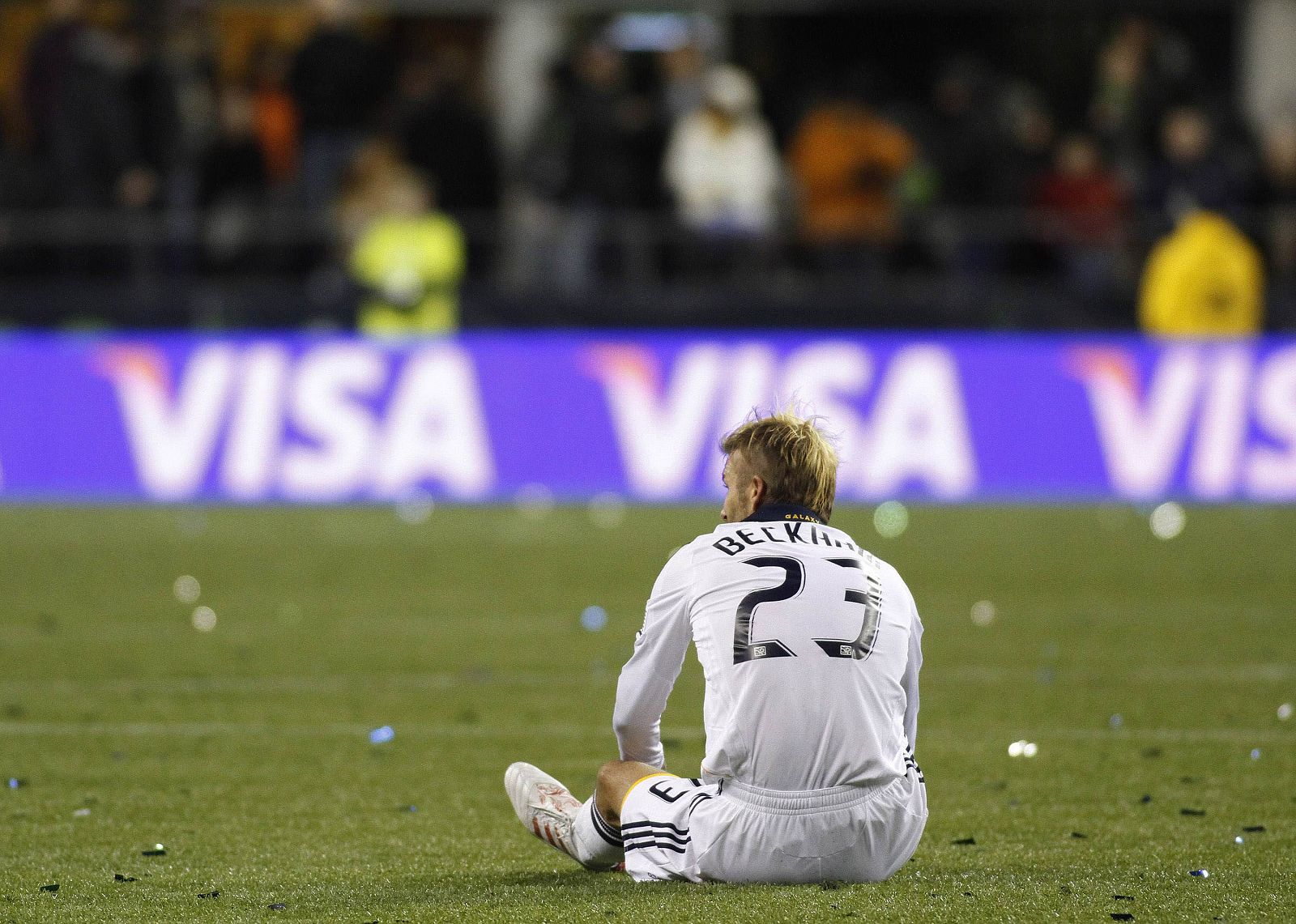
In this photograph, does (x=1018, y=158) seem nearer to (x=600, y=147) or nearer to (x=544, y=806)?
(x=600, y=147)

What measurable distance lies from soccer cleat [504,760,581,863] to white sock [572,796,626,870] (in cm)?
4

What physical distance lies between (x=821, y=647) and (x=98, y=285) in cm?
1344

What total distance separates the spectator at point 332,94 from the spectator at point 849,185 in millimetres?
3685

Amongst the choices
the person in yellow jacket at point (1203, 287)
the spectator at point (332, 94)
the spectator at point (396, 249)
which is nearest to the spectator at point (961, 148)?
the person in yellow jacket at point (1203, 287)

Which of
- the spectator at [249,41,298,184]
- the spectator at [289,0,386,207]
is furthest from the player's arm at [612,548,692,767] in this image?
the spectator at [249,41,298,184]

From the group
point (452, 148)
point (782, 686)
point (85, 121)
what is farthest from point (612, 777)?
point (85, 121)

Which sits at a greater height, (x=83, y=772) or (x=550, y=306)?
(x=550, y=306)

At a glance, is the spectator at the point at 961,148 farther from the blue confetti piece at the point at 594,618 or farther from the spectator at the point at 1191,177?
the blue confetti piece at the point at 594,618

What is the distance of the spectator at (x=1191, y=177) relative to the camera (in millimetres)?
18000

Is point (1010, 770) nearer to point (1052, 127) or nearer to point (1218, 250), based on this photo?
point (1218, 250)

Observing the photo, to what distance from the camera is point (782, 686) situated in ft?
15.9

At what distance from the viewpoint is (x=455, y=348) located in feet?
53.1

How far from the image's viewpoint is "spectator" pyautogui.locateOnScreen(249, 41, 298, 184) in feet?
63.3

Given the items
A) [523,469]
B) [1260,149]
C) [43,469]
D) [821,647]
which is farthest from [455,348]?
[821,647]
